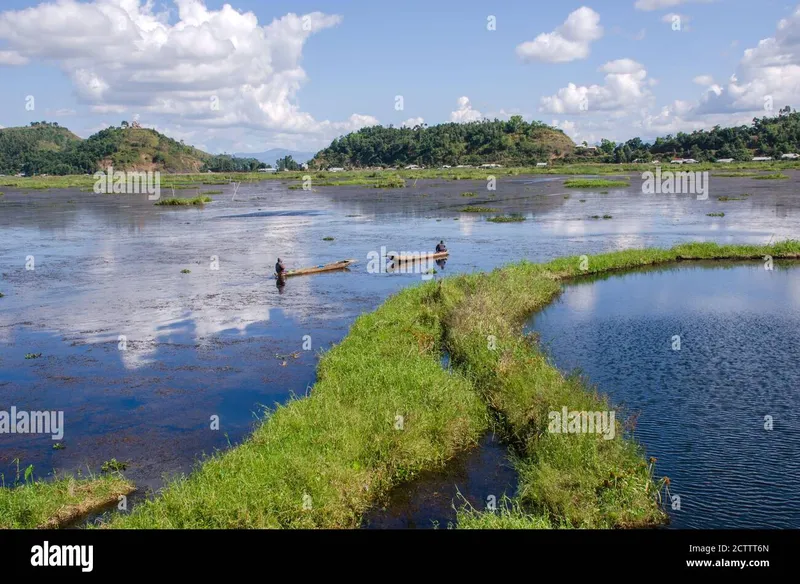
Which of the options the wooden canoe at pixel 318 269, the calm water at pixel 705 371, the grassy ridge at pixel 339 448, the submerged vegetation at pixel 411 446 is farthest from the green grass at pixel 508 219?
the grassy ridge at pixel 339 448

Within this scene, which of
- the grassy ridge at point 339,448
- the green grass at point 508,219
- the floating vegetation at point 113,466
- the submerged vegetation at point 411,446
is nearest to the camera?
the grassy ridge at point 339,448

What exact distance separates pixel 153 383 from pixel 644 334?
1906cm

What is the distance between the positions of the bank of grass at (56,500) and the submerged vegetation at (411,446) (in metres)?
0.08

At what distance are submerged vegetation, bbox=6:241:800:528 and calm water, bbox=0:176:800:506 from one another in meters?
2.64

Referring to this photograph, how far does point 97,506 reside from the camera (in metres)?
15.9

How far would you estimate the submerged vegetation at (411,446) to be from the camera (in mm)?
14062

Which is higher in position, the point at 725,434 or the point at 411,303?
the point at 411,303

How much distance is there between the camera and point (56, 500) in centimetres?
1536

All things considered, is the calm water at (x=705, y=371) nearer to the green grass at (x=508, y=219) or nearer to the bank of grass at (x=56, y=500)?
the bank of grass at (x=56, y=500)

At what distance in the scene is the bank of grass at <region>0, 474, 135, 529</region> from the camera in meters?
14.6

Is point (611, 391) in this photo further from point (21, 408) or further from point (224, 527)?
point (21, 408)

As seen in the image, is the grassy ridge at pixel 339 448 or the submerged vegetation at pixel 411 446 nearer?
the grassy ridge at pixel 339 448

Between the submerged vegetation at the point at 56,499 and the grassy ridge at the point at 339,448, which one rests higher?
the grassy ridge at the point at 339,448
